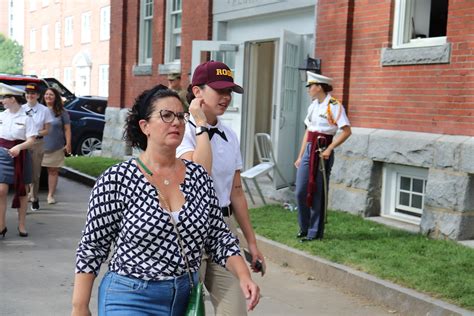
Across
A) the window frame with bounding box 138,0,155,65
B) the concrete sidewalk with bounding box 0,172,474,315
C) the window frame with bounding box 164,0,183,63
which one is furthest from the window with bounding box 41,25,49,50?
the concrete sidewalk with bounding box 0,172,474,315

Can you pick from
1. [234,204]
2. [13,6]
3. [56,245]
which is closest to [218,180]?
[234,204]

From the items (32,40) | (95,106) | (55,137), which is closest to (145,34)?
(95,106)

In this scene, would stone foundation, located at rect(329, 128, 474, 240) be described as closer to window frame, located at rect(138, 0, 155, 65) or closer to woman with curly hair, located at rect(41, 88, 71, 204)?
woman with curly hair, located at rect(41, 88, 71, 204)

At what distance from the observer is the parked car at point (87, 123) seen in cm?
2004

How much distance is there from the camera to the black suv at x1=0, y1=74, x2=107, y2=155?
1995 cm

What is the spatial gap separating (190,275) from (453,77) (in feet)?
21.4

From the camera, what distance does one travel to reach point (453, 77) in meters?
9.05

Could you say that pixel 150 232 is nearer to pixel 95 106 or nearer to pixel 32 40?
pixel 95 106

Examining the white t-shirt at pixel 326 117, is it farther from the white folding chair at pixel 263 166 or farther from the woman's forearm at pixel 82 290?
the woman's forearm at pixel 82 290

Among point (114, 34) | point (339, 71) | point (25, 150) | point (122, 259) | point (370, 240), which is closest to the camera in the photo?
point (122, 259)

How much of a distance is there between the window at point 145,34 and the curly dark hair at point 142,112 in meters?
15.4

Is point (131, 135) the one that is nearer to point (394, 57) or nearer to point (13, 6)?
point (394, 57)

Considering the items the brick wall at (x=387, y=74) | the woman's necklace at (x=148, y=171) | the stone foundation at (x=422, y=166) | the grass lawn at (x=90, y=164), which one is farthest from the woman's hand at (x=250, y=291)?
the grass lawn at (x=90, y=164)

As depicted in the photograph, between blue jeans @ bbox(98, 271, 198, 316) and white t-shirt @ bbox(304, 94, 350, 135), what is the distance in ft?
18.2
